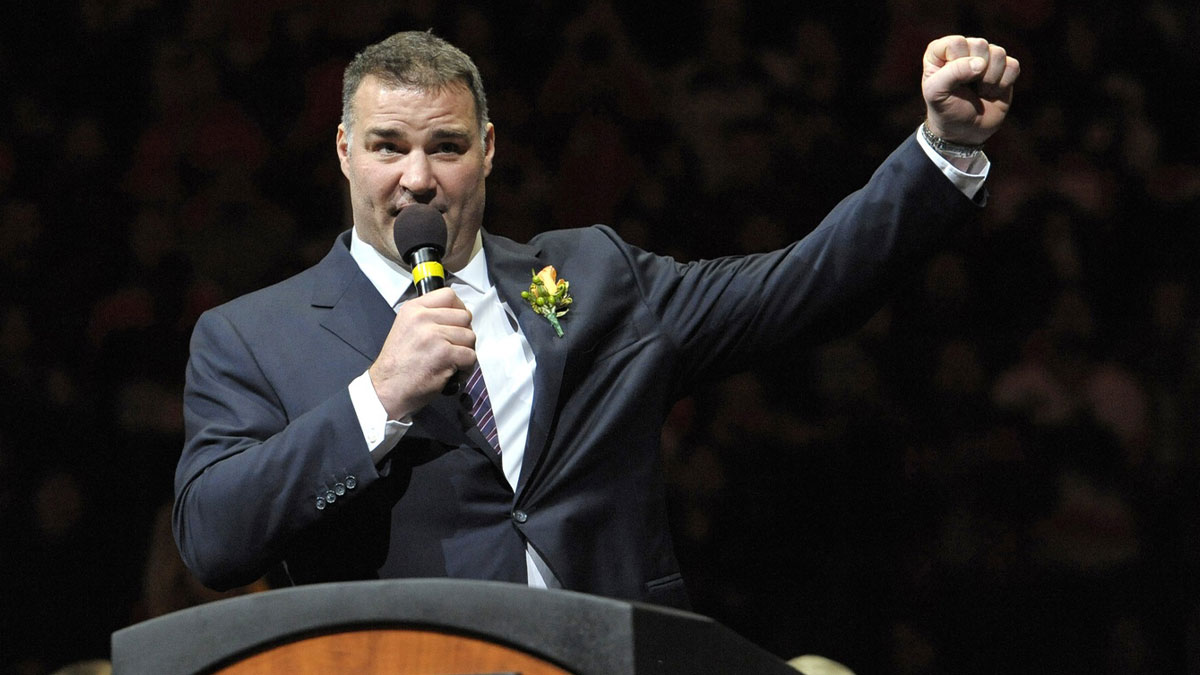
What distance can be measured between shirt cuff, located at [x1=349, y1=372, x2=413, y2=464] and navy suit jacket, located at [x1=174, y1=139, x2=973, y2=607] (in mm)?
15

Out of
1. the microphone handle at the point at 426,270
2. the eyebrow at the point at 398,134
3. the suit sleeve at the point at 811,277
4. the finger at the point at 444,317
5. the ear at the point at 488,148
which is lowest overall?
the suit sleeve at the point at 811,277

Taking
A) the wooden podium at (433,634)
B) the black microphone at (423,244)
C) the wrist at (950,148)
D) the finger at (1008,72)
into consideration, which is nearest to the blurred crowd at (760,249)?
the black microphone at (423,244)

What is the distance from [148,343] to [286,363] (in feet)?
5.55

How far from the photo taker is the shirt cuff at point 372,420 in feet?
5.11

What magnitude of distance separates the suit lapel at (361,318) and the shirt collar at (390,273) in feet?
0.06

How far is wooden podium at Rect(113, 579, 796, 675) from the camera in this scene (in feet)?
3.19

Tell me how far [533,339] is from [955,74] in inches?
24.3

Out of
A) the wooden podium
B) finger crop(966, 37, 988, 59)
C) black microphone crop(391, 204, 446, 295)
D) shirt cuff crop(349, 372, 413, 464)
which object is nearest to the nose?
black microphone crop(391, 204, 446, 295)

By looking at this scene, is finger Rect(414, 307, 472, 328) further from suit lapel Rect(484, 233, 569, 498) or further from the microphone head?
suit lapel Rect(484, 233, 569, 498)

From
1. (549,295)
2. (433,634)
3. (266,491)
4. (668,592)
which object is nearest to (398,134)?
(549,295)

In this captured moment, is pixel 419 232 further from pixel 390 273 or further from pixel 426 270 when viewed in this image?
pixel 390 273

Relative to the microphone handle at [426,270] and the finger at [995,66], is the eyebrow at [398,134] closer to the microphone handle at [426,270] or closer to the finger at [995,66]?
the microphone handle at [426,270]

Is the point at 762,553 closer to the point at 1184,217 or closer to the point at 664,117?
the point at 664,117

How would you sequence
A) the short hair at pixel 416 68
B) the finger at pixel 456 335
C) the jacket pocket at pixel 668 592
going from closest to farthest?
the finger at pixel 456 335, the jacket pocket at pixel 668 592, the short hair at pixel 416 68
